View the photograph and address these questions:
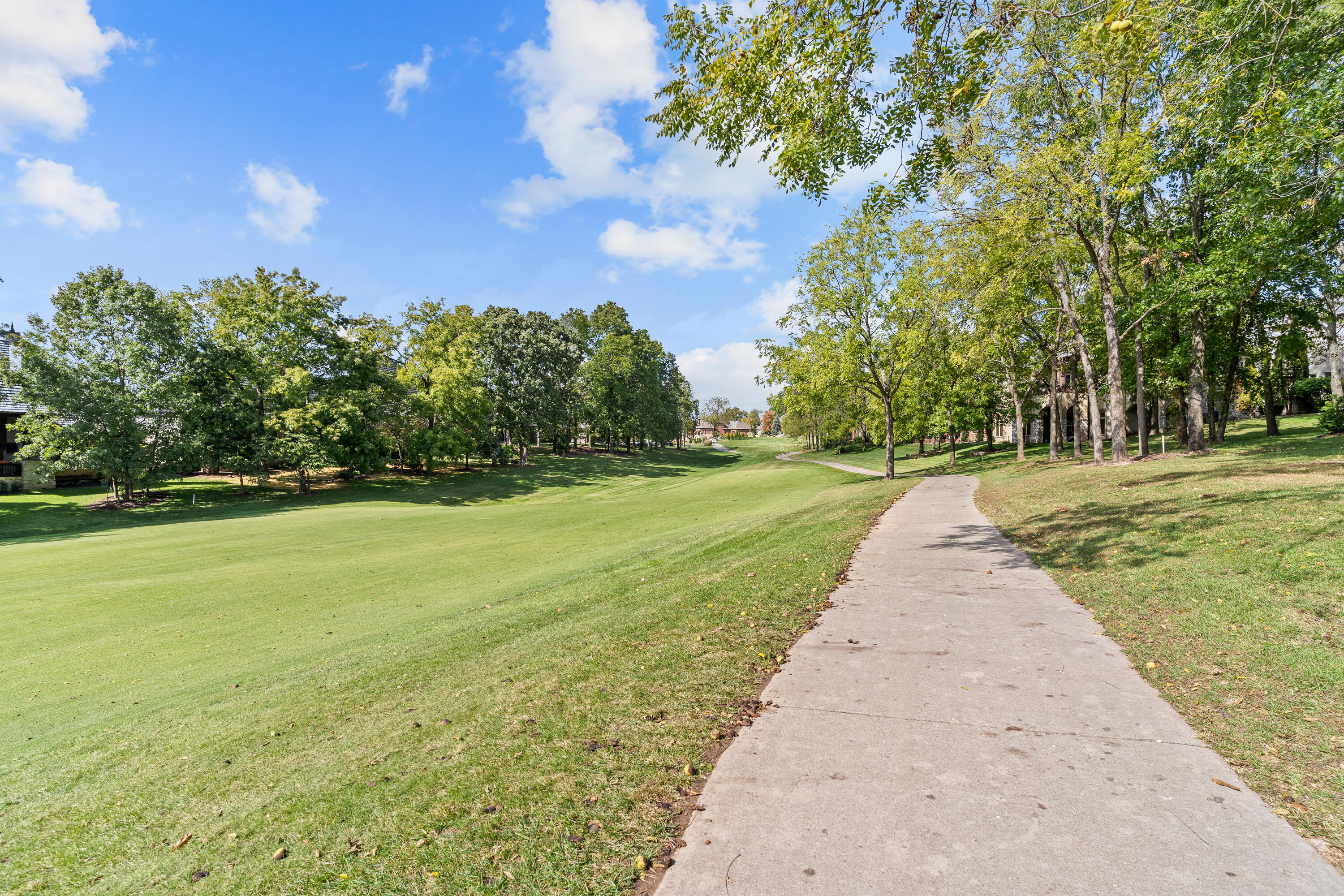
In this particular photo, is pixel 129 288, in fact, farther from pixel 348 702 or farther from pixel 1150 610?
pixel 1150 610

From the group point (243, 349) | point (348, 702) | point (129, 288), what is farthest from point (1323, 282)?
point (129, 288)

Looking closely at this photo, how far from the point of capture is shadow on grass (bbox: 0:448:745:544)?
25188mm

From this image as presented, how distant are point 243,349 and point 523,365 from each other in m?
21.3

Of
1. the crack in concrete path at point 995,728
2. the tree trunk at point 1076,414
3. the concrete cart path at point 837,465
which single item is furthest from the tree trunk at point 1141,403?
the crack in concrete path at point 995,728

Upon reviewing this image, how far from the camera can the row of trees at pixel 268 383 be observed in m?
29.3

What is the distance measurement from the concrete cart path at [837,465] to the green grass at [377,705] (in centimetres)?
2308

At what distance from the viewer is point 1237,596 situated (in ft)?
18.6

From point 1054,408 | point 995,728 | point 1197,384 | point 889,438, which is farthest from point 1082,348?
point 995,728

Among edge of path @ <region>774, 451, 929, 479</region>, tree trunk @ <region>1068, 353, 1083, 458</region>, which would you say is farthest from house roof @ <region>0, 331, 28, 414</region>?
tree trunk @ <region>1068, 353, 1083, 458</region>

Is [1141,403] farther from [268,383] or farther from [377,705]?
[268,383]

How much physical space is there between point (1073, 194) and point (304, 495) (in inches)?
1627

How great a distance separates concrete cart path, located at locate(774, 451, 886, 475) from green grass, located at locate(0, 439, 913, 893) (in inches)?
909

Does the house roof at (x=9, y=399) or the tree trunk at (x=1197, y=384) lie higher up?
the house roof at (x=9, y=399)

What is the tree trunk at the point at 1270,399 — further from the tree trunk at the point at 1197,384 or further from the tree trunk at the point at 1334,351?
the tree trunk at the point at 1197,384
